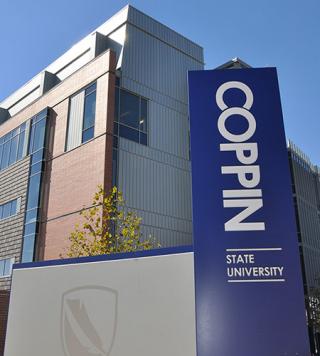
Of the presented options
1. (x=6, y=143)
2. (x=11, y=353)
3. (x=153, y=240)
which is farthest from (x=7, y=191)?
(x=11, y=353)

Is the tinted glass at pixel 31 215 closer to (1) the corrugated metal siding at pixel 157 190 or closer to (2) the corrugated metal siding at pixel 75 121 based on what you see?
(2) the corrugated metal siding at pixel 75 121

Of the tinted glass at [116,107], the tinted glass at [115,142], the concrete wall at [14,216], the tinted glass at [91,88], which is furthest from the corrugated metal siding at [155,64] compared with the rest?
the concrete wall at [14,216]

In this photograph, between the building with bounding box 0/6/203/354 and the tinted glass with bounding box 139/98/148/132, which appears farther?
the tinted glass with bounding box 139/98/148/132

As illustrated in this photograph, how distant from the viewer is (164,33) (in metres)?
25.4

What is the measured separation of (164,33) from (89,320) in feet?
70.3

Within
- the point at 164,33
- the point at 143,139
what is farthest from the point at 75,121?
the point at 164,33

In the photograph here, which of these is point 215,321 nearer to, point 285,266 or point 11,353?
point 285,266

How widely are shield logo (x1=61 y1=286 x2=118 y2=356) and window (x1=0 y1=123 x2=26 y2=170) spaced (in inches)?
813

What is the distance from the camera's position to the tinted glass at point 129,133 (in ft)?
71.2

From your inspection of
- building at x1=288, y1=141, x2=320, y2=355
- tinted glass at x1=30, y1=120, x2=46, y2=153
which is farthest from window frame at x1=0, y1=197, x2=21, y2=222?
building at x1=288, y1=141, x2=320, y2=355

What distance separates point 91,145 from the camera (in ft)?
70.2

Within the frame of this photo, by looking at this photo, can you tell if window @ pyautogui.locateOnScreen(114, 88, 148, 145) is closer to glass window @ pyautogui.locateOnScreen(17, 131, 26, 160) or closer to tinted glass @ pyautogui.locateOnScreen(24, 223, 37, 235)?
tinted glass @ pyautogui.locateOnScreen(24, 223, 37, 235)

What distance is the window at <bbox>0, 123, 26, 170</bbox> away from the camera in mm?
27281

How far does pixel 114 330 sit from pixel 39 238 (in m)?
17.2
